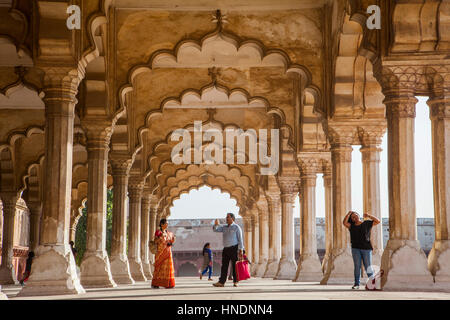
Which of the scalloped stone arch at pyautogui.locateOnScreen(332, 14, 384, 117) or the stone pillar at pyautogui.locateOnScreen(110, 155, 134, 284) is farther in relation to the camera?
the stone pillar at pyautogui.locateOnScreen(110, 155, 134, 284)

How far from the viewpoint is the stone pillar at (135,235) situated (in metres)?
20.7

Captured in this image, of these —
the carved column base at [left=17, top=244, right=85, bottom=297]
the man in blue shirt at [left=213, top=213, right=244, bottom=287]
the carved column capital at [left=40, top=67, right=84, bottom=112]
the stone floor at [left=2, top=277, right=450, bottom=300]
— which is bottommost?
the stone floor at [left=2, top=277, right=450, bottom=300]

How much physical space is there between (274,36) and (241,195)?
69.8 feet

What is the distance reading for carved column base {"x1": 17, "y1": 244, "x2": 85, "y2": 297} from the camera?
34.0ft

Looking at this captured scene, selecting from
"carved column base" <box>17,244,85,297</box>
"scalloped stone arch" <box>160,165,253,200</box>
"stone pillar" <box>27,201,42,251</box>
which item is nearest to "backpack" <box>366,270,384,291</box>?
"carved column base" <box>17,244,85,297</box>

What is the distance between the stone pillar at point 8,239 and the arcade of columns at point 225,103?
0.20ft

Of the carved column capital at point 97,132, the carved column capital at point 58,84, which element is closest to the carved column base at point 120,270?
the carved column capital at point 97,132

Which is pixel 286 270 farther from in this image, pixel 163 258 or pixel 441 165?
pixel 441 165

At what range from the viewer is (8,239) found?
73.6ft

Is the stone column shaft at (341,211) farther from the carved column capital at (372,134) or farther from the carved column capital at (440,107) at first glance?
the carved column capital at (440,107)

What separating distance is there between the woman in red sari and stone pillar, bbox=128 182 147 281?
7.54 metres

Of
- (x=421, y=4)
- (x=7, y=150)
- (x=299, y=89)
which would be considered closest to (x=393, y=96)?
(x=421, y=4)

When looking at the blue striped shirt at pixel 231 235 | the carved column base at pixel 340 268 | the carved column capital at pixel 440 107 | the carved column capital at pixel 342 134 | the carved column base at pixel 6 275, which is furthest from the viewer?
the carved column base at pixel 6 275

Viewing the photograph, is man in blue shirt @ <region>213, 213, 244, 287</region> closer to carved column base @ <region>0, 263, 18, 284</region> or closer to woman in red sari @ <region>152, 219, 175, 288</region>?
woman in red sari @ <region>152, 219, 175, 288</region>
